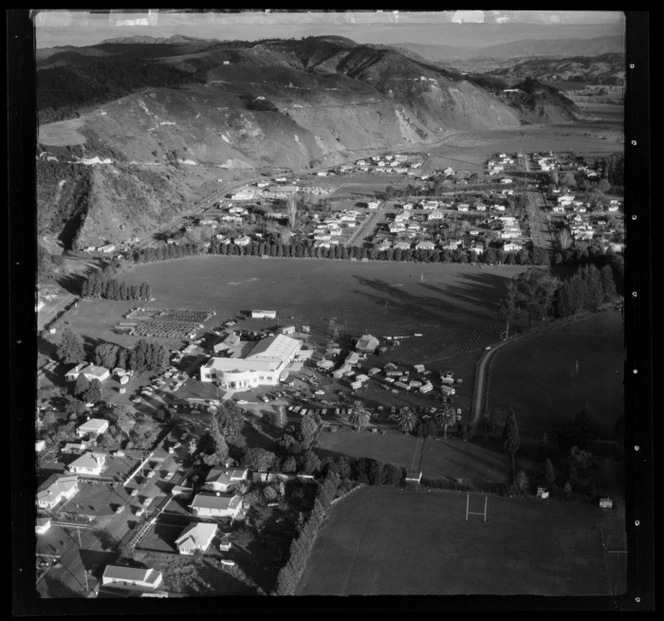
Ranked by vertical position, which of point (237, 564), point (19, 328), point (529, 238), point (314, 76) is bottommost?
point (237, 564)

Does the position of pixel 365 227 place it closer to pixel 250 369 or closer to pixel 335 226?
pixel 335 226

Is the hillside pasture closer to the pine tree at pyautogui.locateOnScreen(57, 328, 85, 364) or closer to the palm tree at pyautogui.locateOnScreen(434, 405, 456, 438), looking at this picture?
the pine tree at pyautogui.locateOnScreen(57, 328, 85, 364)

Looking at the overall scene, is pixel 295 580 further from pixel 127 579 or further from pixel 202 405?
pixel 202 405

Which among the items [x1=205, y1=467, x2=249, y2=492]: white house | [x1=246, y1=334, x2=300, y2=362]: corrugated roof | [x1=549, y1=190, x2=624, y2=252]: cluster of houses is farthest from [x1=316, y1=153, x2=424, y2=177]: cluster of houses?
[x1=205, y1=467, x2=249, y2=492]: white house

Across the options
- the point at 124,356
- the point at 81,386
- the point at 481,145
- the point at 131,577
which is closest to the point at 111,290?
the point at 124,356

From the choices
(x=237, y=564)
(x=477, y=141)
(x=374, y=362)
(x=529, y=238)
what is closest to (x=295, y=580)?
(x=237, y=564)

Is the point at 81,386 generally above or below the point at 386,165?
below
